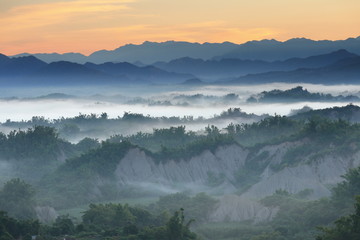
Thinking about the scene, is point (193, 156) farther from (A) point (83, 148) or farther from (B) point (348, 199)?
(B) point (348, 199)

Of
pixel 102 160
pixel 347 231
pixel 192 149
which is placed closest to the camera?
pixel 347 231

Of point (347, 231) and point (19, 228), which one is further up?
point (19, 228)

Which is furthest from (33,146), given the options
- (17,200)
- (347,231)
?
(347,231)

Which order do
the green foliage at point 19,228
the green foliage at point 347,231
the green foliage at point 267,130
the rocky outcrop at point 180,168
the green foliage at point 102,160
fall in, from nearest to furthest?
1. the green foliage at point 347,231
2. the green foliage at point 19,228
3. the green foliage at point 102,160
4. the rocky outcrop at point 180,168
5. the green foliage at point 267,130

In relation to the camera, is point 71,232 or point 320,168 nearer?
point 71,232

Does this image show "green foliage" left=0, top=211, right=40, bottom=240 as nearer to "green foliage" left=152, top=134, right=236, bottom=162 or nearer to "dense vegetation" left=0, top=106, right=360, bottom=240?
"dense vegetation" left=0, top=106, right=360, bottom=240

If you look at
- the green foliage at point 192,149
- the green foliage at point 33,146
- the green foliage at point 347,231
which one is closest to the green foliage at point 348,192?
the green foliage at point 347,231

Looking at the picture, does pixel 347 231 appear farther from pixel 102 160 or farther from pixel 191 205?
pixel 102 160

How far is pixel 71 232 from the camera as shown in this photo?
79.2m

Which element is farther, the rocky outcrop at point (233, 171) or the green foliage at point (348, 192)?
the rocky outcrop at point (233, 171)

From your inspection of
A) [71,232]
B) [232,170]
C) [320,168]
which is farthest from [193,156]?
[71,232]

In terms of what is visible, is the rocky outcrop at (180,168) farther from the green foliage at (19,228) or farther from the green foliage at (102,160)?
the green foliage at (19,228)

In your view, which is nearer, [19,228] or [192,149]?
[19,228]

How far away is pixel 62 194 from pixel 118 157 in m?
17.9
